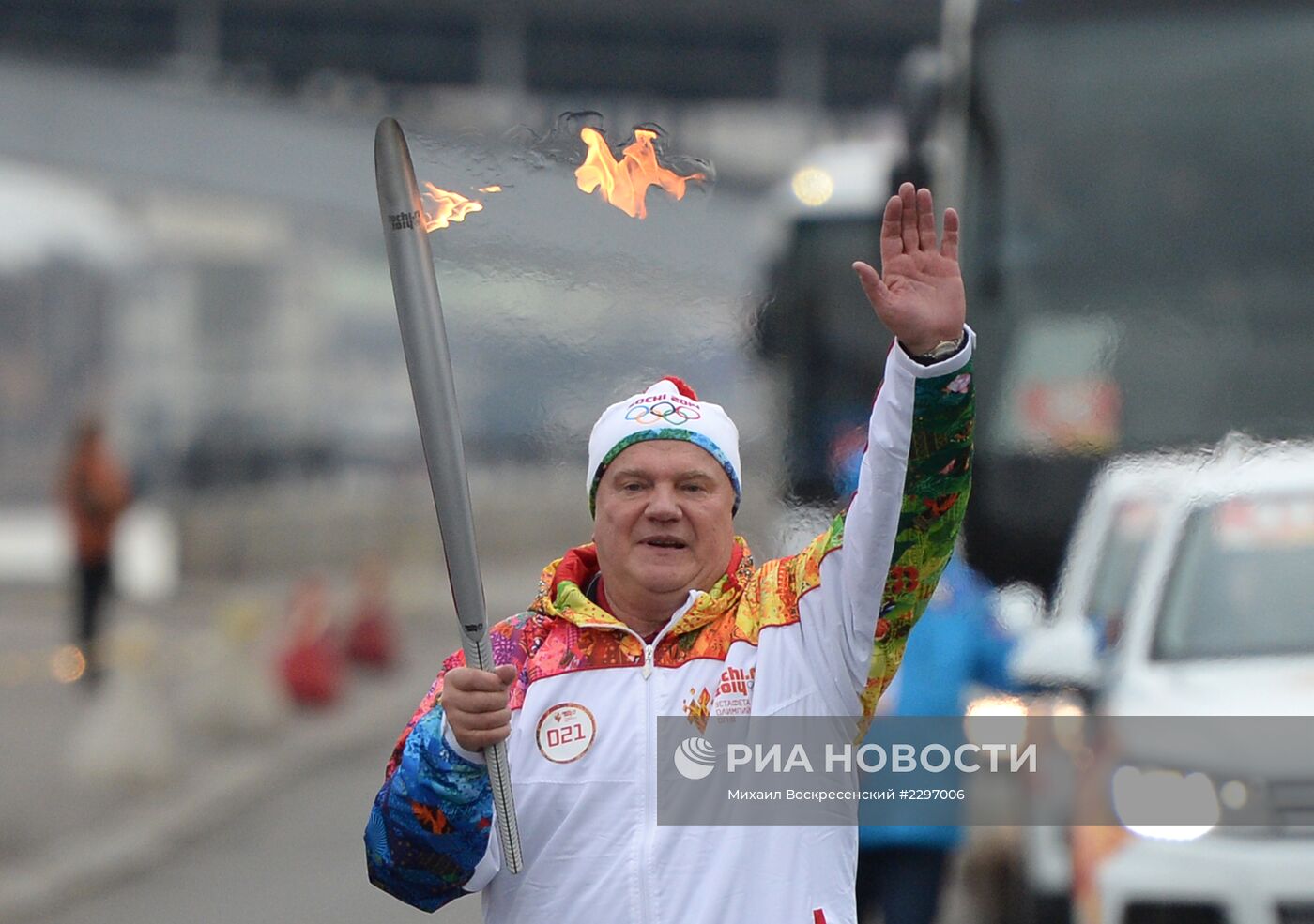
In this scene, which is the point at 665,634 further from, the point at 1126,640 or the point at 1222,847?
the point at 1126,640

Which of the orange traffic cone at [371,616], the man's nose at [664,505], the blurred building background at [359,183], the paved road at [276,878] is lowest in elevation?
the man's nose at [664,505]

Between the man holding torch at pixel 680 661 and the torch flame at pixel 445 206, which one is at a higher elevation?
the torch flame at pixel 445 206

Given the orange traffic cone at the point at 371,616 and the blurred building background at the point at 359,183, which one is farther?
the orange traffic cone at the point at 371,616

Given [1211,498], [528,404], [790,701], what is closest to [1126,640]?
[1211,498]

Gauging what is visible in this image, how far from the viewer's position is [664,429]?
188 centimetres

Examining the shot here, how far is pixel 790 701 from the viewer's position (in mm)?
1794

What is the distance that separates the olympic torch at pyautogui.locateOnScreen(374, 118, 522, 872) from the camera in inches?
69.7

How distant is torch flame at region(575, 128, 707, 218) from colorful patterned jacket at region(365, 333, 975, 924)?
0.54 metres

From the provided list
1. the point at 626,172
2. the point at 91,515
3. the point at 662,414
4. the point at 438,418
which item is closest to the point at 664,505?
the point at 662,414

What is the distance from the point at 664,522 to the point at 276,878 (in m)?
3.53

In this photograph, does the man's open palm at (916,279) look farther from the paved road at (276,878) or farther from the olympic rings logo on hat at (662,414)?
the paved road at (276,878)

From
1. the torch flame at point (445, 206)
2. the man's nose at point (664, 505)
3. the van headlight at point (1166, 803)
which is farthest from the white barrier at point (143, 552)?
the man's nose at point (664, 505)

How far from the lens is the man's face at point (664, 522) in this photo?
182 cm

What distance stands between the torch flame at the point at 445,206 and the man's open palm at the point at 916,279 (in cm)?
69
